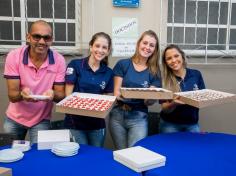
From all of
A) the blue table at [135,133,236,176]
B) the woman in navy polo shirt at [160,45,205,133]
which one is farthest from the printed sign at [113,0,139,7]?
the blue table at [135,133,236,176]

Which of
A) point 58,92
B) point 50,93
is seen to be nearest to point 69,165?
point 50,93

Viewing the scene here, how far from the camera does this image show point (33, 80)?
80.7 inches

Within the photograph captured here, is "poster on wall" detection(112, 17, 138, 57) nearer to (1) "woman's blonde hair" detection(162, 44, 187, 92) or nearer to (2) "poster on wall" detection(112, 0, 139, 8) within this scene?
(2) "poster on wall" detection(112, 0, 139, 8)

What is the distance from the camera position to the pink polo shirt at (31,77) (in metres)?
2.03

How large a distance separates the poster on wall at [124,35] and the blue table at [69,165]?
1.32m

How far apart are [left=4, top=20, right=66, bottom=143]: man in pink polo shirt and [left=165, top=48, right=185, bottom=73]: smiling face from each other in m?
0.89

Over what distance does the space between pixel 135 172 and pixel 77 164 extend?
32 cm

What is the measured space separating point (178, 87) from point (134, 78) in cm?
39

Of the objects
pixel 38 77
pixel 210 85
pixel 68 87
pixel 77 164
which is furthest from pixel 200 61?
→ pixel 77 164

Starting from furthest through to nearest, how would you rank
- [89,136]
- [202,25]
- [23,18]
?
1. [202,25]
2. [23,18]
3. [89,136]

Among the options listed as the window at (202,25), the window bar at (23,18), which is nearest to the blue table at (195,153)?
the window at (202,25)

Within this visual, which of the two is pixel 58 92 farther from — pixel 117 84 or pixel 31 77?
pixel 117 84

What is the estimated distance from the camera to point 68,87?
2.12 metres

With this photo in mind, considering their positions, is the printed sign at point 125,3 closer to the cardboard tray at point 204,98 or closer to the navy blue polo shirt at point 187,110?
the navy blue polo shirt at point 187,110
